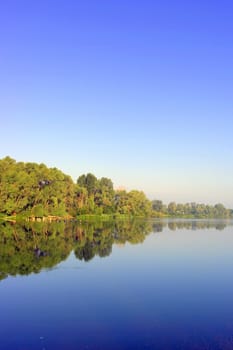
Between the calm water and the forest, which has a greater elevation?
the forest

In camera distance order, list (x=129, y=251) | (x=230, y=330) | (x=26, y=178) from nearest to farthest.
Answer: (x=230, y=330) → (x=129, y=251) → (x=26, y=178)

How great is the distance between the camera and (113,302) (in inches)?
645

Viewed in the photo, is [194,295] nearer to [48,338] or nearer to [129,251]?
[48,338]

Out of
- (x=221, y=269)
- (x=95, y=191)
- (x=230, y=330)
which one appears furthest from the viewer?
(x=95, y=191)

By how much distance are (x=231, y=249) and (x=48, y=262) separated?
68.5 feet

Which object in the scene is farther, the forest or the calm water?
the forest

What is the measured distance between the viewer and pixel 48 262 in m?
27.1

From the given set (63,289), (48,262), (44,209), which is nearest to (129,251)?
(48,262)

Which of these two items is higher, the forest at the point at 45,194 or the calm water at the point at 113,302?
the forest at the point at 45,194

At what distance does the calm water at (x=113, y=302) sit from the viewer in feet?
38.6

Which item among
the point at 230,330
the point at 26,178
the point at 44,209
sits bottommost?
the point at 230,330

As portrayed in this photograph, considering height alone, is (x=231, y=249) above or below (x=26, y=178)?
below

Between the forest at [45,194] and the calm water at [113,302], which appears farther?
the forest at [45,194]

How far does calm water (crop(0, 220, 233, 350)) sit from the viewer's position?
38.6 feet
